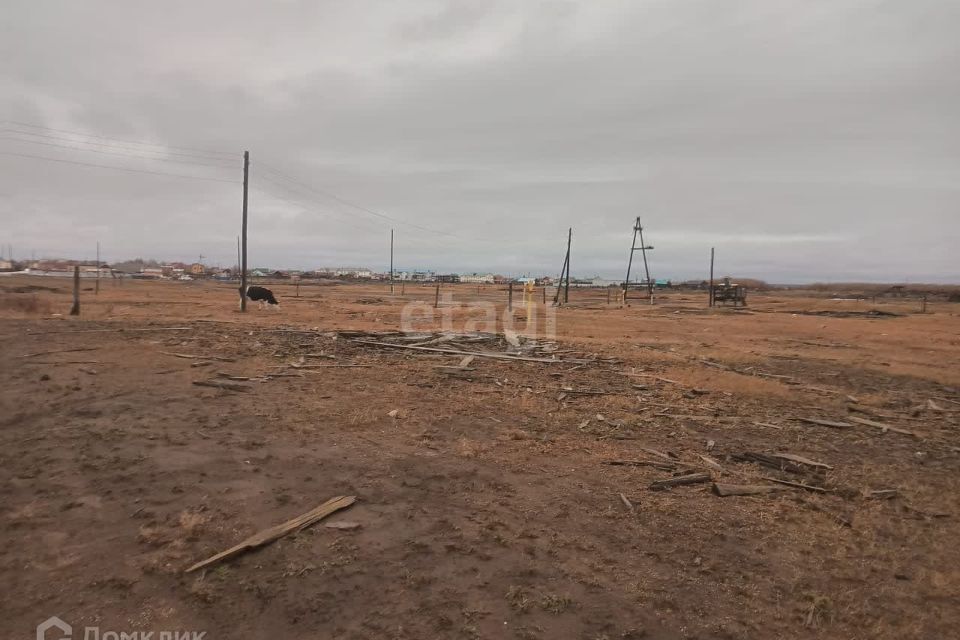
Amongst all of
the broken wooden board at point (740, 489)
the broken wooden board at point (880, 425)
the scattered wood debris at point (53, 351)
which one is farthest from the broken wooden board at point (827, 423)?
the scattered wood debris at point (53, 351)

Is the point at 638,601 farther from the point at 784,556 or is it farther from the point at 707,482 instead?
the point at 707,482

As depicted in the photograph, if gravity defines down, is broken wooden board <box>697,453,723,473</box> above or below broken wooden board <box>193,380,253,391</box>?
below

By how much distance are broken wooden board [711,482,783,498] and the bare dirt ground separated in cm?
13

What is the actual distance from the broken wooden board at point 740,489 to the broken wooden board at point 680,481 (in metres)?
0.18

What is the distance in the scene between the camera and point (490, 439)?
6914 millimetres

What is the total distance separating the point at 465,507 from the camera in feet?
15.6

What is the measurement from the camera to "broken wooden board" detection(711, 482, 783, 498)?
5.34m

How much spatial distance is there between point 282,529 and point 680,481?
4.17 metres

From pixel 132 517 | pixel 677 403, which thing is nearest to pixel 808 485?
pixel 677 403

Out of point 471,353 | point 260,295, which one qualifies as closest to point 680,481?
point 471,353

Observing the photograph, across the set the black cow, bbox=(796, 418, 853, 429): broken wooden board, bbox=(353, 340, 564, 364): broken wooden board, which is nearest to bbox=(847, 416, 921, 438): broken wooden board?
bbox=(796, 418, 853, 429): broken wooden board

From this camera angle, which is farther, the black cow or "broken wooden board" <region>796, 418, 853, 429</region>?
the black cow

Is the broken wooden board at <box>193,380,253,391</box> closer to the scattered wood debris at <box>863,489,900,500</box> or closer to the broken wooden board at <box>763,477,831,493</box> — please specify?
the broken wooden board at <box>763,477,831,493</box>

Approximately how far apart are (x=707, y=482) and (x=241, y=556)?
15.7 ft
